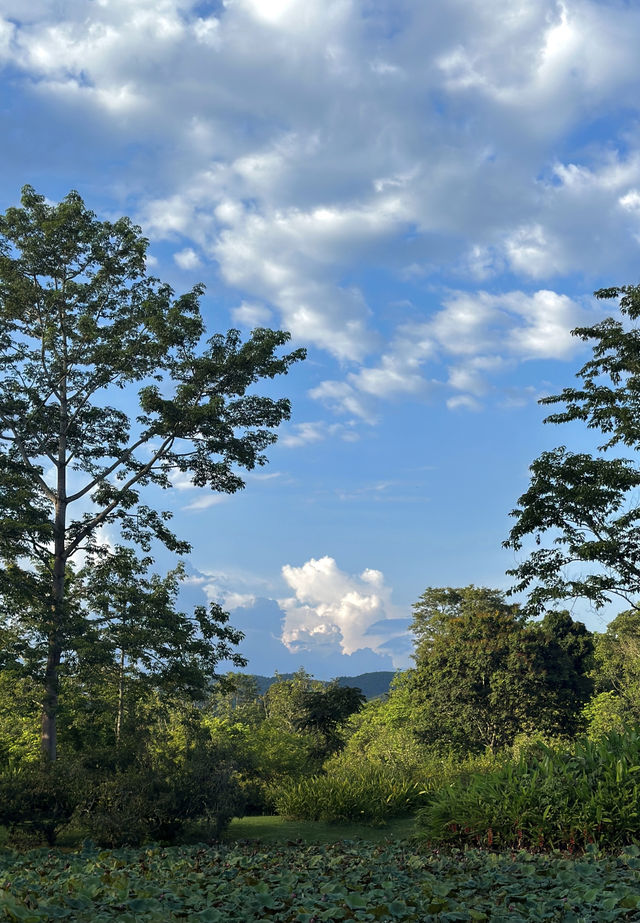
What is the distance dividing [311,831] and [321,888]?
23.1ft

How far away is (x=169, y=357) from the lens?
56.6ft

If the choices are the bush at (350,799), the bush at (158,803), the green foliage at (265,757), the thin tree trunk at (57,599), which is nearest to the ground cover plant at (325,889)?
the bush at (158,803)

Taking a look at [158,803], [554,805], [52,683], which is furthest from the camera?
[52,683]

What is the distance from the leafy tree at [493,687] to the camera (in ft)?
81.8

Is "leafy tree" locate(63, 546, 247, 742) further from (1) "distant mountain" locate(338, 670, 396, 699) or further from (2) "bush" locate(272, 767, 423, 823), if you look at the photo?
(1) "distant mountain" locate(338, 670, 396, 699)

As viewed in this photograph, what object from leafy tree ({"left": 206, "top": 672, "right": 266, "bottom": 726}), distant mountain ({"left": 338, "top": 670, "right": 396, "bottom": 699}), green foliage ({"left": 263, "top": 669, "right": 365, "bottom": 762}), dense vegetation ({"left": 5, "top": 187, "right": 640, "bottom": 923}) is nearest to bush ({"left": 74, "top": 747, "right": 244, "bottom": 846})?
dense vegetation ({"left": 5, "top": 187, "right": 640, "bottom": 923})

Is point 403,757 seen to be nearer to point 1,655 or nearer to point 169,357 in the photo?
point 1,655

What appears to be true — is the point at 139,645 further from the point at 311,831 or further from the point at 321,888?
the point at 321,888

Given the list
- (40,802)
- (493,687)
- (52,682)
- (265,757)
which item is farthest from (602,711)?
(40,802)

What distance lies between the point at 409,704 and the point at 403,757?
26.9ft

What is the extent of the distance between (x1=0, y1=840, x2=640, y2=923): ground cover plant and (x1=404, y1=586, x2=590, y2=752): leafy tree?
738 inches

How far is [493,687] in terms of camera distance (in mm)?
24781

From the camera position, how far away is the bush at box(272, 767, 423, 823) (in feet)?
40.4

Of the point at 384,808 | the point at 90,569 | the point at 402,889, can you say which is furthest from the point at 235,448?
the point at 402,889
